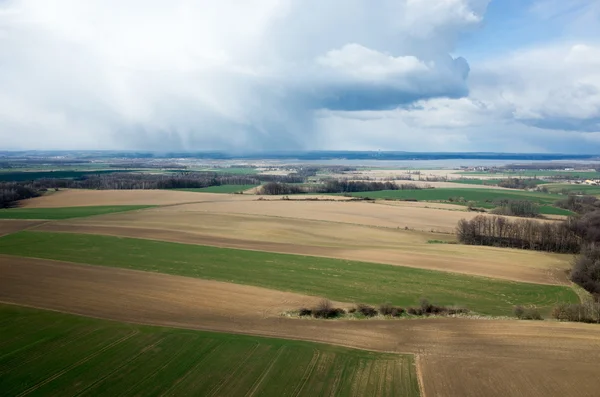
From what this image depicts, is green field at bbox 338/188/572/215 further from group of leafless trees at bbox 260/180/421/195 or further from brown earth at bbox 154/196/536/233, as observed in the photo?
brown earth at bbox 154/196/536/233

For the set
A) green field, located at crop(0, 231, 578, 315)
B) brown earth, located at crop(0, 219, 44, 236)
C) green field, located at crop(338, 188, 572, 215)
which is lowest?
green field, located at crop(0, 231, 578, 315)

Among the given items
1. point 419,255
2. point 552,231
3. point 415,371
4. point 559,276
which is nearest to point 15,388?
point 415,371

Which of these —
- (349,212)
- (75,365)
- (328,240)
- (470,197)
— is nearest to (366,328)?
(75,365)

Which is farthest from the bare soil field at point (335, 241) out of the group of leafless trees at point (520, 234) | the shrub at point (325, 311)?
the shrub at point (325, 311)

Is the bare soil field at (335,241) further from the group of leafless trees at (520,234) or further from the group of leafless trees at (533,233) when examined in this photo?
the group of leafless trees at (520,234)

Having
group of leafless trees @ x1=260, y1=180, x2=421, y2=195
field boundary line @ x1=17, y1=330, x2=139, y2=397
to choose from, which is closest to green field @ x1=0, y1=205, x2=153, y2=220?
group of leafless trees @ x1=260, y1=180, x2=421, y2=195

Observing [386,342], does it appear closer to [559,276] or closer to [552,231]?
[559,276]

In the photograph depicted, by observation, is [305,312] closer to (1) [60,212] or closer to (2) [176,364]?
(2) [176,364]
